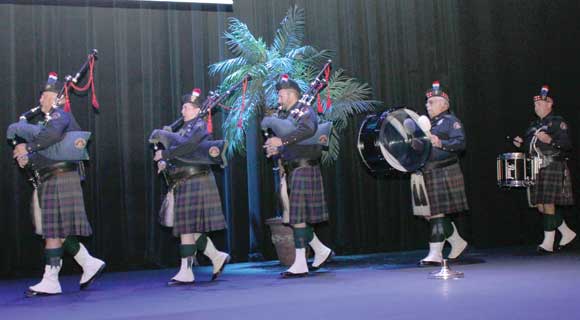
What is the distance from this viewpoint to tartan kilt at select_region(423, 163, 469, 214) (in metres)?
6.53

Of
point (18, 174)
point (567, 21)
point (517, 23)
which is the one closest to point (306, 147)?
point (18, 174)

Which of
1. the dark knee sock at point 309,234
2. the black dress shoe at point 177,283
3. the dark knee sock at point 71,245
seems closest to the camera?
the dark knee sock at point 71,245

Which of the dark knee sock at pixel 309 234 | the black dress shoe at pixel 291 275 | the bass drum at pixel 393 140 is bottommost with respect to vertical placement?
the black dress shoe at pixel 291 275

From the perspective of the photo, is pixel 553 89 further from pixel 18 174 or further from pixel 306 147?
pixel 18 174

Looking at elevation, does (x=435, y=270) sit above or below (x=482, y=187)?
below

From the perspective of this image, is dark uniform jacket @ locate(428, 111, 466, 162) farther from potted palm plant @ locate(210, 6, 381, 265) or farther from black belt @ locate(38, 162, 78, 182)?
black belt @ locate(38, 162, 78, 182)

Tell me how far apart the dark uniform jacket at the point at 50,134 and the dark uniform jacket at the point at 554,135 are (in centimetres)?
459

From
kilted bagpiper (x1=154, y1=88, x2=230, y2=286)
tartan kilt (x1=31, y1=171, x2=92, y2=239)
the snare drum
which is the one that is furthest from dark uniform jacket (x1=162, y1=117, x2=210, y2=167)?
the snare drum

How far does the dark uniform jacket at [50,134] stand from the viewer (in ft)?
17.7

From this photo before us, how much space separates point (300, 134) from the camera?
19.5ft

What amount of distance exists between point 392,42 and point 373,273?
3503mm

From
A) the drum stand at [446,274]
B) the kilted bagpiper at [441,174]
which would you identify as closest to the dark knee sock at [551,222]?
the kilted bagpiper at [441,174]

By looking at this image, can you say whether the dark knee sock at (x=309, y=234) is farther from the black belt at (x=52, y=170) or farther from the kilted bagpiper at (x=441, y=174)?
the black belt at (x=52, y=170)

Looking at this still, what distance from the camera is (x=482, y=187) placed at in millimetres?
9125
